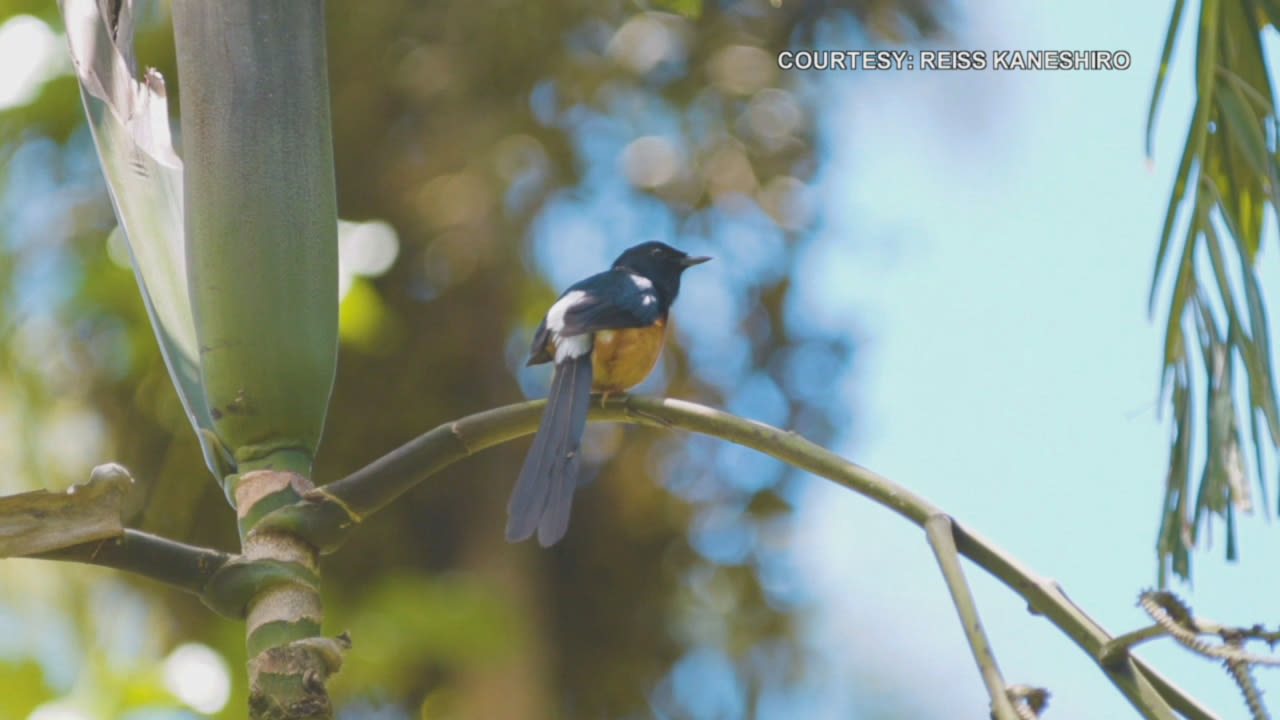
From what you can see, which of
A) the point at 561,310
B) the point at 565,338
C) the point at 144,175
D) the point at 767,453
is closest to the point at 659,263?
the point at 561,310

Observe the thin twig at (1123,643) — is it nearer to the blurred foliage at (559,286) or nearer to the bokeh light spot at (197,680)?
the bokeh light spot at (197,680)

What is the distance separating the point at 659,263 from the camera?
2996mm

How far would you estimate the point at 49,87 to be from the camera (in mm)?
3088

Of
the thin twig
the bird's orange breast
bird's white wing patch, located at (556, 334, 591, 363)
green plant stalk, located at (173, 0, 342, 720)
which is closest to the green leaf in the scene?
green plant stalk, located at (173, 0, 342, 720)

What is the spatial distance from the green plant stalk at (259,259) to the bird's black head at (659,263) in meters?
1.65

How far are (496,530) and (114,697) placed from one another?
2338 mm

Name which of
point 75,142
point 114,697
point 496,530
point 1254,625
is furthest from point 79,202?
point 1254,625

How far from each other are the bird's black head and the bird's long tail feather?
1.13 metres

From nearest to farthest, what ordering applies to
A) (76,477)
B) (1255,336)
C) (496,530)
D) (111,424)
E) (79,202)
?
(1255,336), (76,477), (79,202), (111,424), (496,530)

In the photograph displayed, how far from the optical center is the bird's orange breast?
7.48ft

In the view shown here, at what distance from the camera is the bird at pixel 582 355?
4.86ft

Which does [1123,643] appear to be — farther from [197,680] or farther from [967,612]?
[197,680]

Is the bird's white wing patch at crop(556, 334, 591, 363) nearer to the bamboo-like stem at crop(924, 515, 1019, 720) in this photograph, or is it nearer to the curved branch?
the curved branch

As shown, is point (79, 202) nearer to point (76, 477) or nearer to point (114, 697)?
point (76, 477)
